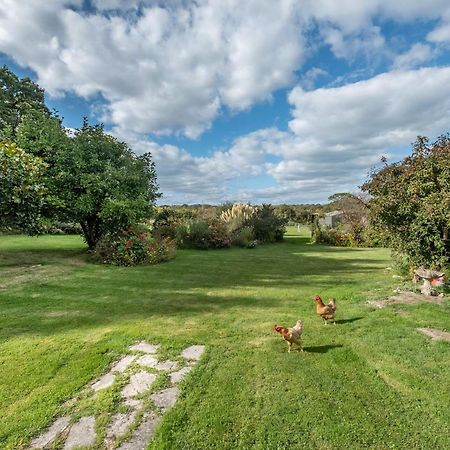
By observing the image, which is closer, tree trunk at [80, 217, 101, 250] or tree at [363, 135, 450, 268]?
tree at [363, 135, 450, 268]

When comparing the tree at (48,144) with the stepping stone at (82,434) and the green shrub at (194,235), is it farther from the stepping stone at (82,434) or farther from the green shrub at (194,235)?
the stepping stone at (82,434)

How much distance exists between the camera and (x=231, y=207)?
69.6 ft

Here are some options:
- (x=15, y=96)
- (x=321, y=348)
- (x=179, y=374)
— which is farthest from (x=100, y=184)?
(x=15, y=96)

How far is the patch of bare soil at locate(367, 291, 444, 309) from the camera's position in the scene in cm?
570

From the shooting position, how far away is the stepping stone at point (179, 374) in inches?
127

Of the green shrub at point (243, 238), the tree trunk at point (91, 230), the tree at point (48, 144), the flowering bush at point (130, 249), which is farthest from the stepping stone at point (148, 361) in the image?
the green shrub at point (243, 238)

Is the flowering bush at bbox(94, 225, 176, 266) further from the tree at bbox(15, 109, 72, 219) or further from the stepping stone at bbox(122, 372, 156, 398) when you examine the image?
the stepping stone at bbox(122, 372, 156, 398)

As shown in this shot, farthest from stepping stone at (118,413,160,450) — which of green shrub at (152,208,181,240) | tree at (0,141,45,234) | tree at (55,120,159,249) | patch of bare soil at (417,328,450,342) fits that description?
green shrub at (152,208,181,240)

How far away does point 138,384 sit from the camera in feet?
10.3

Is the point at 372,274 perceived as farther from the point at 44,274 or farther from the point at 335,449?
the point at 44,274

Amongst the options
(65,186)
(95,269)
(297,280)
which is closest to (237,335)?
(297,280)

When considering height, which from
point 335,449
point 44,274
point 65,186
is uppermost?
point 65,186

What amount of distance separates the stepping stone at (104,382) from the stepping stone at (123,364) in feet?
0.35

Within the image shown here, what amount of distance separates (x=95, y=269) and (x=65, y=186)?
3.40 metres
